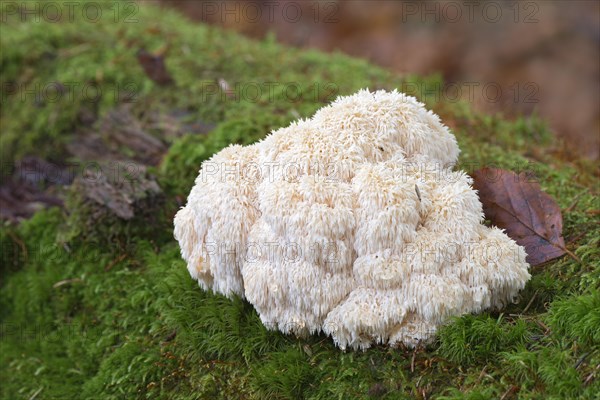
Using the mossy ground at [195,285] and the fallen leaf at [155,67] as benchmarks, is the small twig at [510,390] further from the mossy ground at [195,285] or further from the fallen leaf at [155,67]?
the fallen leaf at [155,67]

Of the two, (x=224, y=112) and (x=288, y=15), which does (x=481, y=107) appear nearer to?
(x=224, y=112)

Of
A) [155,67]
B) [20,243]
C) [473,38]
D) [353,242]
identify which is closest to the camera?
[353,242]

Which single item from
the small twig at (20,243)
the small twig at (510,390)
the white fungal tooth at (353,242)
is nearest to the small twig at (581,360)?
the small twig at (510,390)

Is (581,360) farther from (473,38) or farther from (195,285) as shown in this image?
(473,38)

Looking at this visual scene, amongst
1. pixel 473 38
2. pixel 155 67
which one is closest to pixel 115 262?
pixel 155 67

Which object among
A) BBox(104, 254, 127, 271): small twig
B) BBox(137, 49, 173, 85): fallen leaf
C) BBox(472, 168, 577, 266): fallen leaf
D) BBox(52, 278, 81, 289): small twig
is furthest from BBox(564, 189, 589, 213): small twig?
BBox(137, 49, 173, 85): fallen leaf

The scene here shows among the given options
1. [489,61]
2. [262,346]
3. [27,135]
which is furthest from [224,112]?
[489,61]
